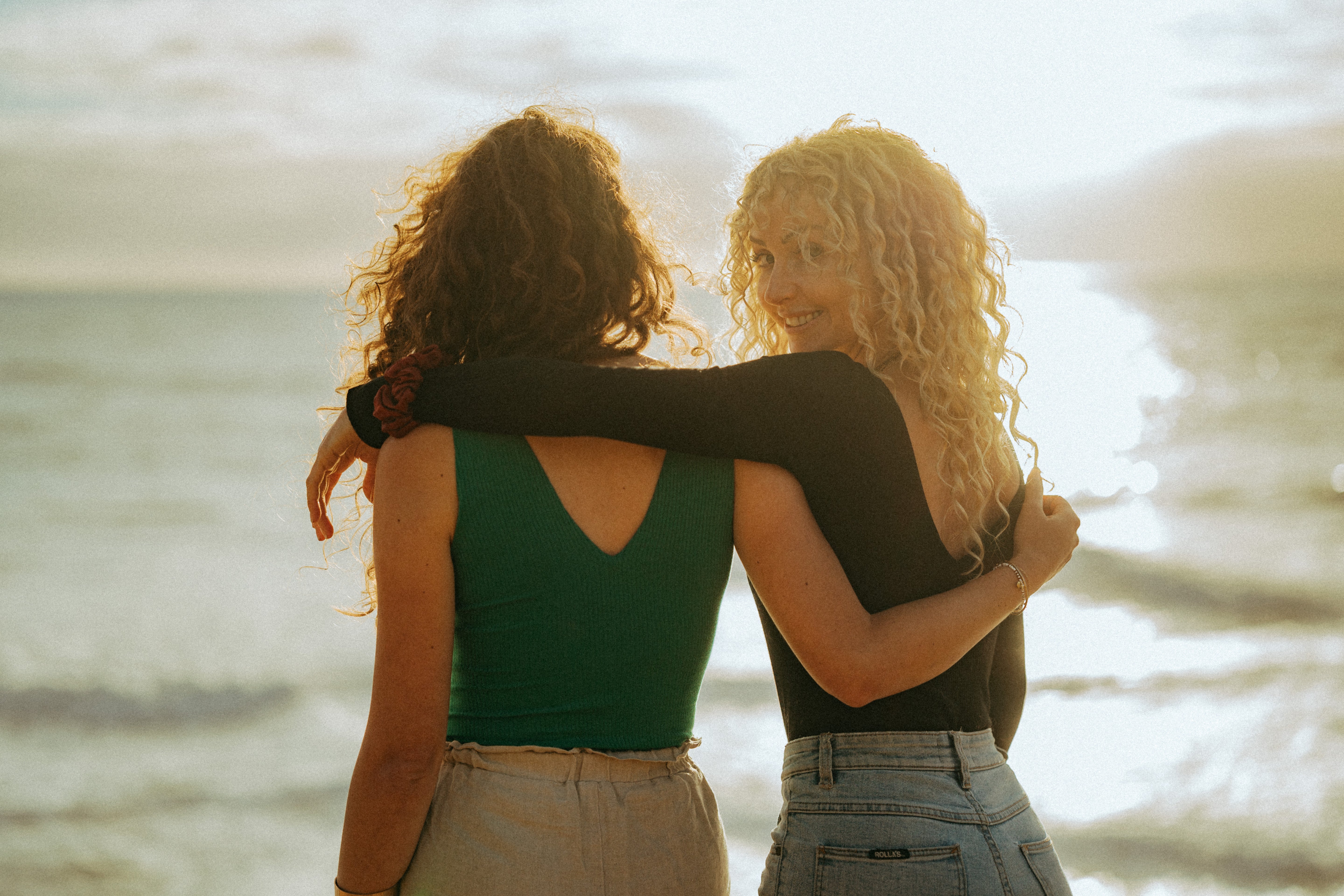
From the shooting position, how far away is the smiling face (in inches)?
74.2

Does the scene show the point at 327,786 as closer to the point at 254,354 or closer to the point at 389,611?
the point at 389,611

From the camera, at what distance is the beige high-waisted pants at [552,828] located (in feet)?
5.10

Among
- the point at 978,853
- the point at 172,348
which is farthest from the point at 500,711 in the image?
the point at 172,348

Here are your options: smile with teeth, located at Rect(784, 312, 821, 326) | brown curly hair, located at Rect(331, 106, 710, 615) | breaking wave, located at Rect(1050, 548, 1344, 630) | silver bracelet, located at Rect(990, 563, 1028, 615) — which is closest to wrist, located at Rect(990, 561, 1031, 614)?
silver bracelet, located at Rect(990, 563, 1028, 615)

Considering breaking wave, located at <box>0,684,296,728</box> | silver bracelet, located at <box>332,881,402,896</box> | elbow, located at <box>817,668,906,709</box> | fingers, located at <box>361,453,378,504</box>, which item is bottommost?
silver bracelet, located at <box>332,881,402,896</box>

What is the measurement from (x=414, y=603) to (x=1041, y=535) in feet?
3.17

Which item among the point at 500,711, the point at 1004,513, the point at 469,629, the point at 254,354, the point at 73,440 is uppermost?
the point at 254,354

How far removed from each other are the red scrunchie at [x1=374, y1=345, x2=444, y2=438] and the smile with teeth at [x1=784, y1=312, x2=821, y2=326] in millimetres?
661

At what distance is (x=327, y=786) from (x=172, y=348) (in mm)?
25405

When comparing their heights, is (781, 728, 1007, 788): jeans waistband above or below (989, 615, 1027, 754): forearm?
below

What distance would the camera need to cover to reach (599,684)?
1.61 meters

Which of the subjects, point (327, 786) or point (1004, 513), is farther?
point (327, 786)

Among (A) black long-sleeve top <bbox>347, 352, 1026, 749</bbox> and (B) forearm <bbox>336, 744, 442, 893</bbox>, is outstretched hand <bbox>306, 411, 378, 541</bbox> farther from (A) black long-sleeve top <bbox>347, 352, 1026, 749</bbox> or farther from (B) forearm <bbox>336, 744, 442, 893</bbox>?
(B) forearm <bbox>336, 744, 442, 893</bbox>

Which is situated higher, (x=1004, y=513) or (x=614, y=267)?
(x=614, y=267)
